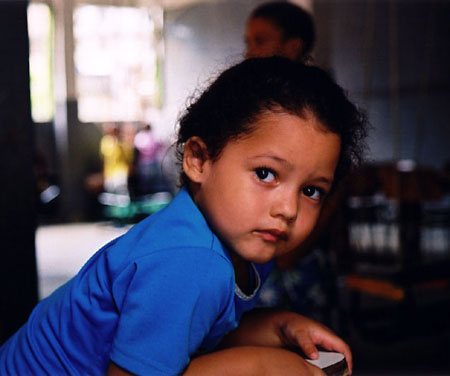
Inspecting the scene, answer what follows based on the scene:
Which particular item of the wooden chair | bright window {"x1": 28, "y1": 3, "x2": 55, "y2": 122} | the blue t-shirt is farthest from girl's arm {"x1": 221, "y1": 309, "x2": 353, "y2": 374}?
bright window {"x1": 28, "y1": 3, "x2": 55, "y2": 122}

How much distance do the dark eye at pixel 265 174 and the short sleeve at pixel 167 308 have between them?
0.13 meters

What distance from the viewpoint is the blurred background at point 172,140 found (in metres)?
1.42

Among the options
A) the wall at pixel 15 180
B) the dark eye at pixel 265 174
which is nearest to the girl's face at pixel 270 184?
the dark eye at pixel 265 174

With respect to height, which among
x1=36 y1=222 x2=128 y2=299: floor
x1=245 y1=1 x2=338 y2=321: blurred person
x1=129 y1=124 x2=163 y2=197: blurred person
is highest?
x1=245 y1=1 x2=338 y2=321: blurred person

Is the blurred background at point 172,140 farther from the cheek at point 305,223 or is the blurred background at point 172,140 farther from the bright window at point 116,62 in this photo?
the cheek at point 305,223

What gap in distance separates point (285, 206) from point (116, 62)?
10558mm

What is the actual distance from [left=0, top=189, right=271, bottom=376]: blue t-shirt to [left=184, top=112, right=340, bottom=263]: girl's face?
43 mm

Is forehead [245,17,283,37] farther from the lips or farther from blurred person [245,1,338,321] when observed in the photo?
the lips

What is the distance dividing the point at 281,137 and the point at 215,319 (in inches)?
9.7

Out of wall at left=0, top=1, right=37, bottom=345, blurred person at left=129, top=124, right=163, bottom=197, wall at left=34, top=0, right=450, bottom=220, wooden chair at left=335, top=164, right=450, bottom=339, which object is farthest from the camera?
blurred person at left=129, top=124, right=163, bottom=197

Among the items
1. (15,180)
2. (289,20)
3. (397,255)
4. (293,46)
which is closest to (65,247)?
(397,255)

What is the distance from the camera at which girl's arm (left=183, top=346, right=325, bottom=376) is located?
813 mm

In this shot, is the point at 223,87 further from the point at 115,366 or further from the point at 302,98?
the point at 115,366

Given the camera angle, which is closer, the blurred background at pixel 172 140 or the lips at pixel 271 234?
the lips at pixel 271 234
